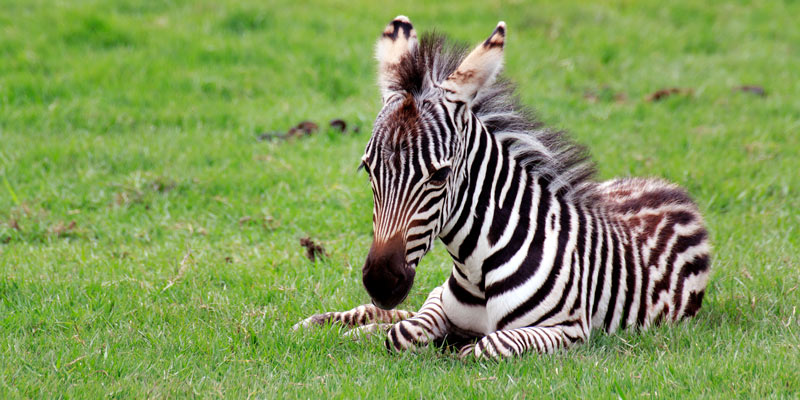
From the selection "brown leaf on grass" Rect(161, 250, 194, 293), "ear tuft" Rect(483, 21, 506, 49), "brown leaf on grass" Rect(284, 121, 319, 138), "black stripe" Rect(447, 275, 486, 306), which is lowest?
"brown leaf on grass" Rect(161, 250, 194, 293)

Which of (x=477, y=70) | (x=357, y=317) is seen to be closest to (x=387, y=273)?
(x=477, y=70)

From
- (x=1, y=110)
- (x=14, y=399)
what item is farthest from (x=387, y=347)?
(x=1, y=110)

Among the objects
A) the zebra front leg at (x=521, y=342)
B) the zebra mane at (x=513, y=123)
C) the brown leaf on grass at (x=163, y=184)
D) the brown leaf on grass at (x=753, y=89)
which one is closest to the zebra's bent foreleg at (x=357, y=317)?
the zebra front leg at (x=521, y=342)

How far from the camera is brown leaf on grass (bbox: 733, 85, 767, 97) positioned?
11453 millimetres

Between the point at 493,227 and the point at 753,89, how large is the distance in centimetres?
819

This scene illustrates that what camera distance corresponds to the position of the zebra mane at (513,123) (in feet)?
15.0

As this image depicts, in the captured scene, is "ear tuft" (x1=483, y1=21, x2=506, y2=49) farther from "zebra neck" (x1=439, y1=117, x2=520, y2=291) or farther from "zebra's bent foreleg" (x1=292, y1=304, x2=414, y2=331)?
"zebra's bent foreleg" (x1=292, y1=304, x2=414, y2=331)

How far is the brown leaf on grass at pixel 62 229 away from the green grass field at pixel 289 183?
12 millimetres

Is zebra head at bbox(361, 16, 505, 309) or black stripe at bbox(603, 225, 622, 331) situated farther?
black stripe at bbox(603, 225, 622, 331)

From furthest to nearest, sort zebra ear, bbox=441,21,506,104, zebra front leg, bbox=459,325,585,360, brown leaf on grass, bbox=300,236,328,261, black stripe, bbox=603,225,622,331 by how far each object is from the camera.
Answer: brown leaf on grass, bbox=300,236,328,261
black stripe, bbox=603,225,622,331
zebra front leg, bbox=459,325,585,360
zebra ear, bbox=441,21,506,104

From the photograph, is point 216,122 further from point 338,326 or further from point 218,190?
point 338,326

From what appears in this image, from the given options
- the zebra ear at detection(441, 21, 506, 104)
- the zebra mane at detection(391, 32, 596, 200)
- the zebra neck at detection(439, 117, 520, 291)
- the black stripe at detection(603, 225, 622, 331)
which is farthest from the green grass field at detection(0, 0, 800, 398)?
the zebra ear at detection(441, 21, 506, 104)

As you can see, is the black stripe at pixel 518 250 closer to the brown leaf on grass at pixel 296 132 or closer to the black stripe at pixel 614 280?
the black stripe at pixel 614 280

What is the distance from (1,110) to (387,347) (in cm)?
748
